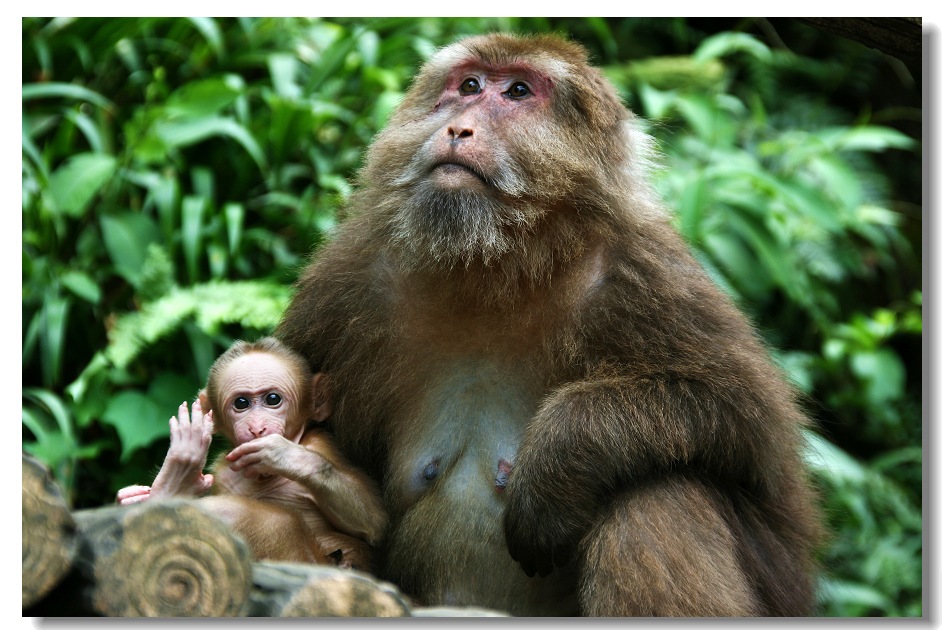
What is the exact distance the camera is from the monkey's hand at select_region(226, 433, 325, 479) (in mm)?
3639

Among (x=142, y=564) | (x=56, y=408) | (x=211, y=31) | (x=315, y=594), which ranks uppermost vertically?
(x=142, y=564)

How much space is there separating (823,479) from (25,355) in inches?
172

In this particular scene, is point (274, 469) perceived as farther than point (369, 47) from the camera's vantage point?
No

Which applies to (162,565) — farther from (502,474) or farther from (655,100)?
(655,100)

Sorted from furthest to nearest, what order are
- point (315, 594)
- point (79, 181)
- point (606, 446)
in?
point (79, 181) < point (606, 446) < point (315, 594)

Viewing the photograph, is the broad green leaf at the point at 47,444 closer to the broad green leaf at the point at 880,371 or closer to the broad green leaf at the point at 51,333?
the broad green leaf at the point at 51,333

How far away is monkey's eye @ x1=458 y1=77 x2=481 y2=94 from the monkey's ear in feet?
3.72

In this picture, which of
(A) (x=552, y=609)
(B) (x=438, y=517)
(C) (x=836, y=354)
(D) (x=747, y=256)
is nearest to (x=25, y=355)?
(B) (x=438, y=517)

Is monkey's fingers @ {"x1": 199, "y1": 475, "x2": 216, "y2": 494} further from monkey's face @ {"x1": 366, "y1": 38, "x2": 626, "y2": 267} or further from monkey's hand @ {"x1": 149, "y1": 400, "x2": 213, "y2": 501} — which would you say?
monkey's face @ {"x1": 366, "y1": 38, "x2": 626, "y2": 267}

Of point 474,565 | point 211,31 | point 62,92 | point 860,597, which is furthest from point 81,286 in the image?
point 860,597

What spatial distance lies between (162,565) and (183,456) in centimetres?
103

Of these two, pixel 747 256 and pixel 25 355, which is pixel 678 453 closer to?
pixel 25 355

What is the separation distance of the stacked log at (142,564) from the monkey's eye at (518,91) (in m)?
1.95

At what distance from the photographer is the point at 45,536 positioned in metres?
2.57
